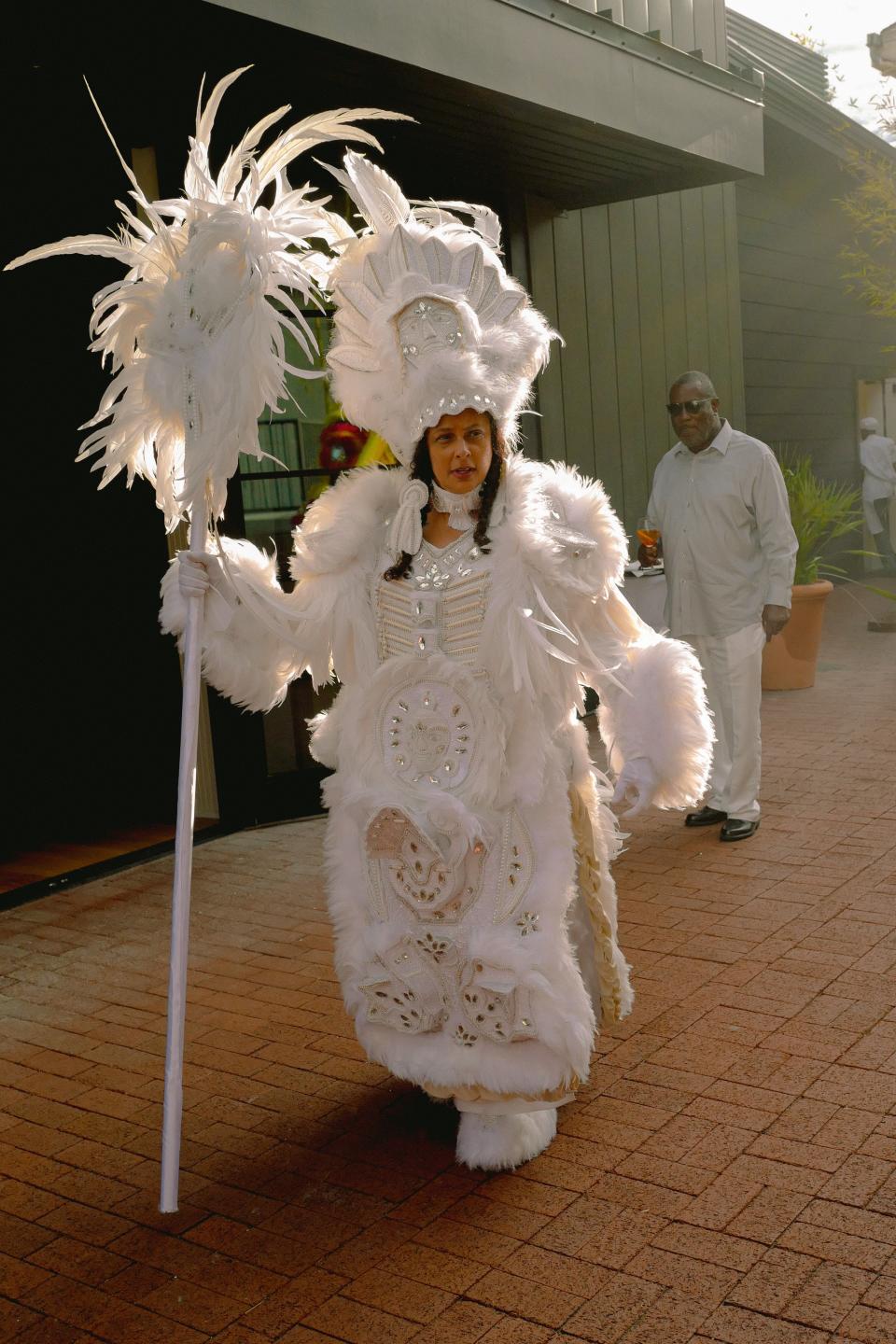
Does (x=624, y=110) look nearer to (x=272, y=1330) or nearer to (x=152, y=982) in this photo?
(x=152, y=982)

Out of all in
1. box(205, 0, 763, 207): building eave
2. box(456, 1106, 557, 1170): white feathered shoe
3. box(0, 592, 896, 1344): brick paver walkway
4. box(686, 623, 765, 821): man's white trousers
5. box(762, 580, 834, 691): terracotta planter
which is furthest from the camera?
box(762, 580, 834, 691): terracotta planter

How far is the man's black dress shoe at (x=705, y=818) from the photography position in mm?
6250

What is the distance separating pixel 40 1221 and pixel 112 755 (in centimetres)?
388

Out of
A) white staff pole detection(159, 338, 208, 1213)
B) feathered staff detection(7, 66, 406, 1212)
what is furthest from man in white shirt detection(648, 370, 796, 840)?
white staff pole detection(159, 338, 208, 1213)

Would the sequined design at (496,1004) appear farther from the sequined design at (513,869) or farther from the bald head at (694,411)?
the bald head at (694,411)

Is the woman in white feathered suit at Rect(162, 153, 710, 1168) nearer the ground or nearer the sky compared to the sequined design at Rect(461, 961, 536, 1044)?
nearer the sky

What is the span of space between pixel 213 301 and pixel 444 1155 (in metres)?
2.13

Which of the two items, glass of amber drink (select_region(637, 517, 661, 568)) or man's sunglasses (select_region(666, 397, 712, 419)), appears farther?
glass of amber drink (select_region(637, 517, 661, 568))

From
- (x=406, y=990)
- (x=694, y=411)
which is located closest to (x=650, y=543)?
(x=694, y=411)

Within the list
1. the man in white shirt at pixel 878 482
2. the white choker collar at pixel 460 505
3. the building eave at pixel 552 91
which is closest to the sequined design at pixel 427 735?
the white choker collar at pixel 460 505

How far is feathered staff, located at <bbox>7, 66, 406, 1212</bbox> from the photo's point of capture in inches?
123

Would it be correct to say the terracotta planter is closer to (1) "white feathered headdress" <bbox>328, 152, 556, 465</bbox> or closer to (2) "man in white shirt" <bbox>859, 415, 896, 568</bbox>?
(1) "white feathered headdress" <bbox>328, 152, 556, 465</bbox>

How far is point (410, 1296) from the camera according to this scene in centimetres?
277

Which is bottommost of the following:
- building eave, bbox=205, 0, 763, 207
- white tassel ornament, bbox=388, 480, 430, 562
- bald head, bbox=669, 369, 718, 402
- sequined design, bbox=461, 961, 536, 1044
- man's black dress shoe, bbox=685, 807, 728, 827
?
man's black dress shoe, bbox=685, 807, 728, 827
